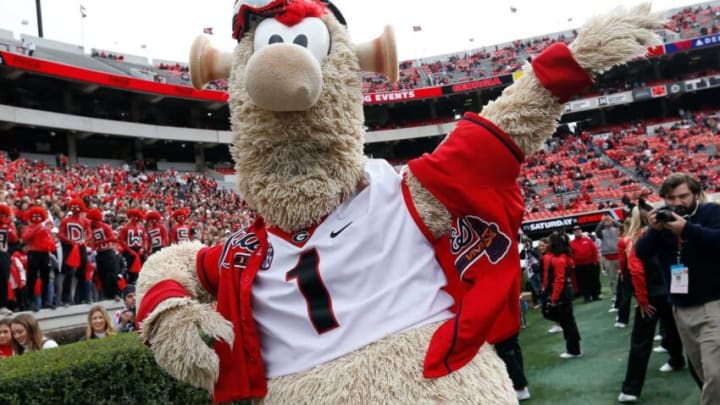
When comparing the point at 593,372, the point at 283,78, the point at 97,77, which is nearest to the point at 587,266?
the point at 593,372

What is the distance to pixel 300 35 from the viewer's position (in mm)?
1745

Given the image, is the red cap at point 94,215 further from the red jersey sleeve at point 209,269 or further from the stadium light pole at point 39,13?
the stadium light pole at point 39,13

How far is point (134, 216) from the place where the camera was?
8742 millimetres

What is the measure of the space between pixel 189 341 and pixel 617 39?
52.9 inches

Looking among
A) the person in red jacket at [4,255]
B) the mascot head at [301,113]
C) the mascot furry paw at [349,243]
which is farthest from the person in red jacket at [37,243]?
the mascot head at [301,113]

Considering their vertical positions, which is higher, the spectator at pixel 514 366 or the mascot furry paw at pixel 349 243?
the mascot furry paw at pixel 349 243

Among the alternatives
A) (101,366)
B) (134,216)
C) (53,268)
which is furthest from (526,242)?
(101,366)

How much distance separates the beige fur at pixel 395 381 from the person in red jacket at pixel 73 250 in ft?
22.6

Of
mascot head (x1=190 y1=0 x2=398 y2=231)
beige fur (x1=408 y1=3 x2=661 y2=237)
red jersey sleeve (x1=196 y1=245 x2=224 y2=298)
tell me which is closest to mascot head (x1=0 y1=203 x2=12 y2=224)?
red jersey sleeve (x1=196 y1=245 x2=224 y2=298)

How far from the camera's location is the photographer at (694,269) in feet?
10.2

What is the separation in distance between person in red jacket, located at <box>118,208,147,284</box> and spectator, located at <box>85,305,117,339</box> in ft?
9.52

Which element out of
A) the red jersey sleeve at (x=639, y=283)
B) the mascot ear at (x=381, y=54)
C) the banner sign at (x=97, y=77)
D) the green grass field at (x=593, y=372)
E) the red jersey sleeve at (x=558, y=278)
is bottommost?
the green grass field at (x=593, y=372)

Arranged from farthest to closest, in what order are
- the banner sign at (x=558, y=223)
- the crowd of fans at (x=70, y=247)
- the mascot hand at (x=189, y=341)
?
the banner sign at (x=558, y=223) → the crowd of fans at (x=70, y=247) → the mascot hand at (x=189, y=341)

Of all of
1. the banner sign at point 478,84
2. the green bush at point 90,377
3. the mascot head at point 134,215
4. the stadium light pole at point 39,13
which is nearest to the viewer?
the green bush at point 90,377
